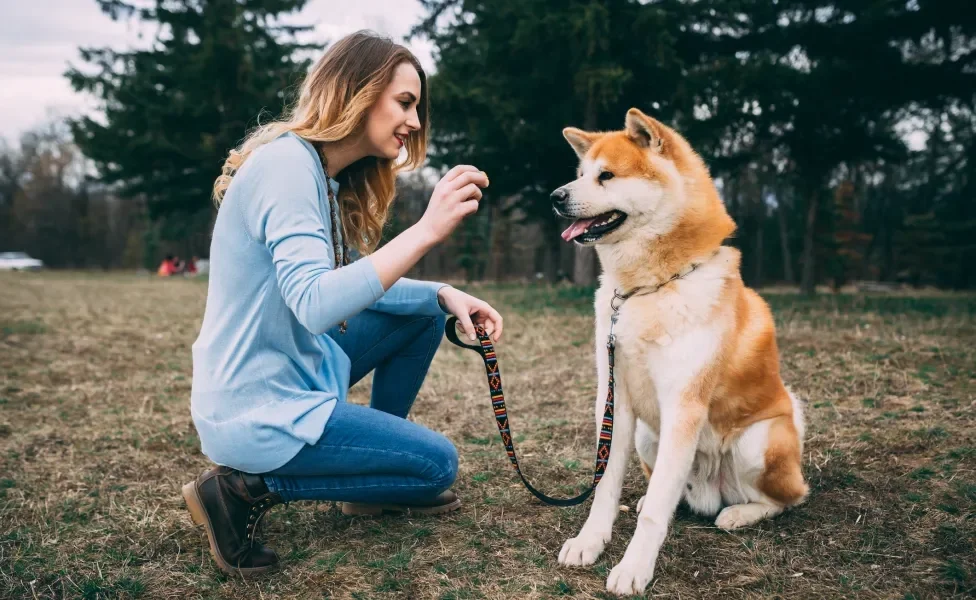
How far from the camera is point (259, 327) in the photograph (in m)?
2.01

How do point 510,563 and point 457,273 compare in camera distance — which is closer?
point 510,563

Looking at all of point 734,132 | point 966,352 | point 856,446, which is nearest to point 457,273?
point 734,132

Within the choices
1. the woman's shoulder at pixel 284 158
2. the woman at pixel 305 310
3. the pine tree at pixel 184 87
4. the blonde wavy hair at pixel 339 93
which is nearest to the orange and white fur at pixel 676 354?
the woman at pixel 305 310

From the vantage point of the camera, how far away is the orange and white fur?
215 cm

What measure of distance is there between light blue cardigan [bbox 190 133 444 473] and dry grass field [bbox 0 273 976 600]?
476 millimetres

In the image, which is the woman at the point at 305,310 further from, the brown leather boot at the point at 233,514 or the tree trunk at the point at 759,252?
the tree trunk at the point at 759,252

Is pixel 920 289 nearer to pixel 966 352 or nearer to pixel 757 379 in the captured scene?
pixel 966 352

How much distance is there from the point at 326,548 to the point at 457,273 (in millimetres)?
19822

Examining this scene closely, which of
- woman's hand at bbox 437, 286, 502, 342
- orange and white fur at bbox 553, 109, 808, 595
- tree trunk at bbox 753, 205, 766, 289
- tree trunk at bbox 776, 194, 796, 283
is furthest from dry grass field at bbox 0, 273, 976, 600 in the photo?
tree trunk at bbox 776, 194, 796, 283

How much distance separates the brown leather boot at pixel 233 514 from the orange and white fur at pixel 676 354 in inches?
38.8

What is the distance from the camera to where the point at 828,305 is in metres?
8.96

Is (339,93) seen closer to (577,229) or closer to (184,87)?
(577,229)

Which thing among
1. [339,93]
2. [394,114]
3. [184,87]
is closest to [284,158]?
[339,93]

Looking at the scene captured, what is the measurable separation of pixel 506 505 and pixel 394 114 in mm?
1536
